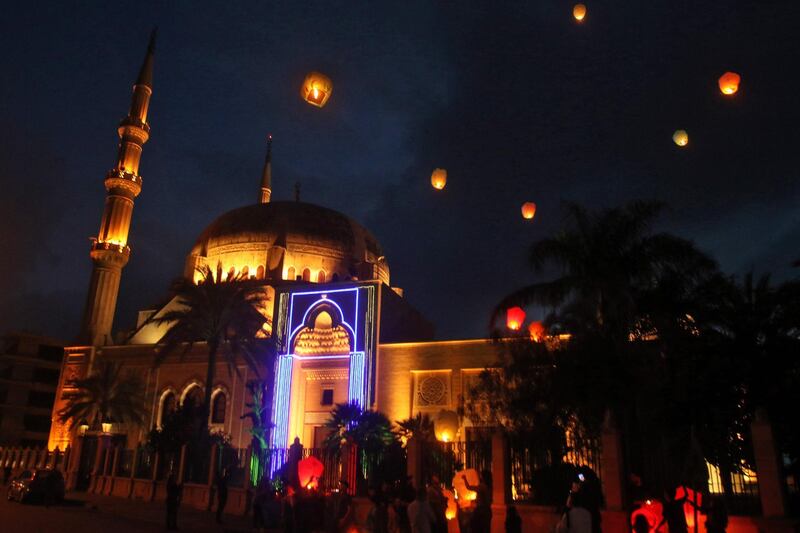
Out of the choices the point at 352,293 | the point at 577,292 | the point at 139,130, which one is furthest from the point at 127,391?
the point at 577,292

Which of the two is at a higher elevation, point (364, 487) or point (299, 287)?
point (299, 287)

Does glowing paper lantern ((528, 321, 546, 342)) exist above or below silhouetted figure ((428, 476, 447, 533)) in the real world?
above

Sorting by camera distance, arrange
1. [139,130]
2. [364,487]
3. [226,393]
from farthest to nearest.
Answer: [139,130], [226,393], [364,487]

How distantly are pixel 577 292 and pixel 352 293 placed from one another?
13.8 m

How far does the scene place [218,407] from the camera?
97.1ft

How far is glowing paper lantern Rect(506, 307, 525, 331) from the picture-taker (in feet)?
54.1

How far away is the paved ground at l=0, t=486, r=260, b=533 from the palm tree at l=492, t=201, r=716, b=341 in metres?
9.54

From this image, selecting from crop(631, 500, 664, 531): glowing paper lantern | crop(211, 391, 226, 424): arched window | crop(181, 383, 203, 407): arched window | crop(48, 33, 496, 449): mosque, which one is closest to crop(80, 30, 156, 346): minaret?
crop(48, 33, 496, 449): mosque

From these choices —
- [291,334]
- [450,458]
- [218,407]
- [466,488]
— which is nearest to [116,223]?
[218,407]

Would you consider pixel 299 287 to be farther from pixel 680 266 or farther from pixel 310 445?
pixel 680 266

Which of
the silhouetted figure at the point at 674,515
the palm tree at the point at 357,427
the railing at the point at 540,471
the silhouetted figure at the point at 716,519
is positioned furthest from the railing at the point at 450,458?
the silhouetted figure at the point at 716,519

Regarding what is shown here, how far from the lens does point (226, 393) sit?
29.3m

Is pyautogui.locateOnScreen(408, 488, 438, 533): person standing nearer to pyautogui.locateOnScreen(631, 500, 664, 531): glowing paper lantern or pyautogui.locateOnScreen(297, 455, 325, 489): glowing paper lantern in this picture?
pyautogui.locateOnScreen(631, 500, 664, 531): glowing paper lantern

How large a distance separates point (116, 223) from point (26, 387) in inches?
909
